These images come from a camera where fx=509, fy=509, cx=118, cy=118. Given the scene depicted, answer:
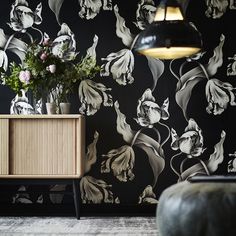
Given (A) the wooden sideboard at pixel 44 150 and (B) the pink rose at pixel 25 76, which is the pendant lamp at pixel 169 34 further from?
(B) the pink rose at pixel 25 76

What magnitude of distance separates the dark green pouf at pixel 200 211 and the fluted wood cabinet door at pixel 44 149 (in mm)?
2111

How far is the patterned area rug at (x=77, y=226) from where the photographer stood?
418 centimetres

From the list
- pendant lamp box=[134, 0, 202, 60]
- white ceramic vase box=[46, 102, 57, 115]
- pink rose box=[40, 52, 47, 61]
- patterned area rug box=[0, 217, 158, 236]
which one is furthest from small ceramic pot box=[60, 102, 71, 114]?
pendant lamp box=[134, 0, 202, 60]

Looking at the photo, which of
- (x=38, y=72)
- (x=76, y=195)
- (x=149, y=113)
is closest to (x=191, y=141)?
(x=149, y=113)

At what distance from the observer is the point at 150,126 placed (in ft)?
17.1

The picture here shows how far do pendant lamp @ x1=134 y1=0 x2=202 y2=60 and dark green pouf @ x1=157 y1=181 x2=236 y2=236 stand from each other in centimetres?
103

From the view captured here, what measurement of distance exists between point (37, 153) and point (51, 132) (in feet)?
0.77

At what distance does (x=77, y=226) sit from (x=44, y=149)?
788mm

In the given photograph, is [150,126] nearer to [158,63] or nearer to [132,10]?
[158,63]

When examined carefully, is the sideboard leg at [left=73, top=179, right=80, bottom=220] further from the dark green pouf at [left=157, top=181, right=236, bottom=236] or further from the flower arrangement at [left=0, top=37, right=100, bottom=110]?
the dark green pouf at [left=157, top=181, right=236, bottom=236]

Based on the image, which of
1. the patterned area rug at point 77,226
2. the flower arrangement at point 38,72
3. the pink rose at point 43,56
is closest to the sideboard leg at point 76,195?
the patterned area rug at point 77,226

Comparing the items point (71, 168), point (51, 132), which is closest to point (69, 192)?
point (71, 168)

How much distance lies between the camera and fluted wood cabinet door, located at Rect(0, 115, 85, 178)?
15.6 ft

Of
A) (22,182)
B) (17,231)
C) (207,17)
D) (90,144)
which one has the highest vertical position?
(207,17)
